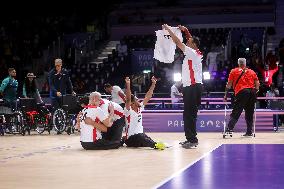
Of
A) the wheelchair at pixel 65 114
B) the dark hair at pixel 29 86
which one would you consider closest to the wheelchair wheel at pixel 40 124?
the wheelchair at pixel 65 114

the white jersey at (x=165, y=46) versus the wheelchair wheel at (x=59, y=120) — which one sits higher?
the white jersey at (x=165, y=46)

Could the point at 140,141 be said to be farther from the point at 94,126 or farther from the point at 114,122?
the point at 94,126

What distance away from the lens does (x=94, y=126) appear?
36.4ft

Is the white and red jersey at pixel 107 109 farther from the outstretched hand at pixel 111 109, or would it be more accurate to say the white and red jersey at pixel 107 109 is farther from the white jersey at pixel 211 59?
the white jersey at pixel 211 59

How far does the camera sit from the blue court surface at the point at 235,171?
688 centimetres

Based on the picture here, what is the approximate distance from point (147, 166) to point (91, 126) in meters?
2.64

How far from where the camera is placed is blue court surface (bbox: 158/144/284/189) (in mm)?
6879

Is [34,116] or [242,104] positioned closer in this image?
[242,104]

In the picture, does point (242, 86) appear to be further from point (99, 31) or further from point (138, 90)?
point (99, 31)

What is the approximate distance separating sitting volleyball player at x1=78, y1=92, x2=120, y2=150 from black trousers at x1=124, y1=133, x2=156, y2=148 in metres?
0.36

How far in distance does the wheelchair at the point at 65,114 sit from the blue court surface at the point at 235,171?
5.71 m

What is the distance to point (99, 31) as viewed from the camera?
2973cm

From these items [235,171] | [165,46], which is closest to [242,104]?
[165,46]

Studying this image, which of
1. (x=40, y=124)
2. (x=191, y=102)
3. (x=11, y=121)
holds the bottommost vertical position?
(x=40, y=124)
